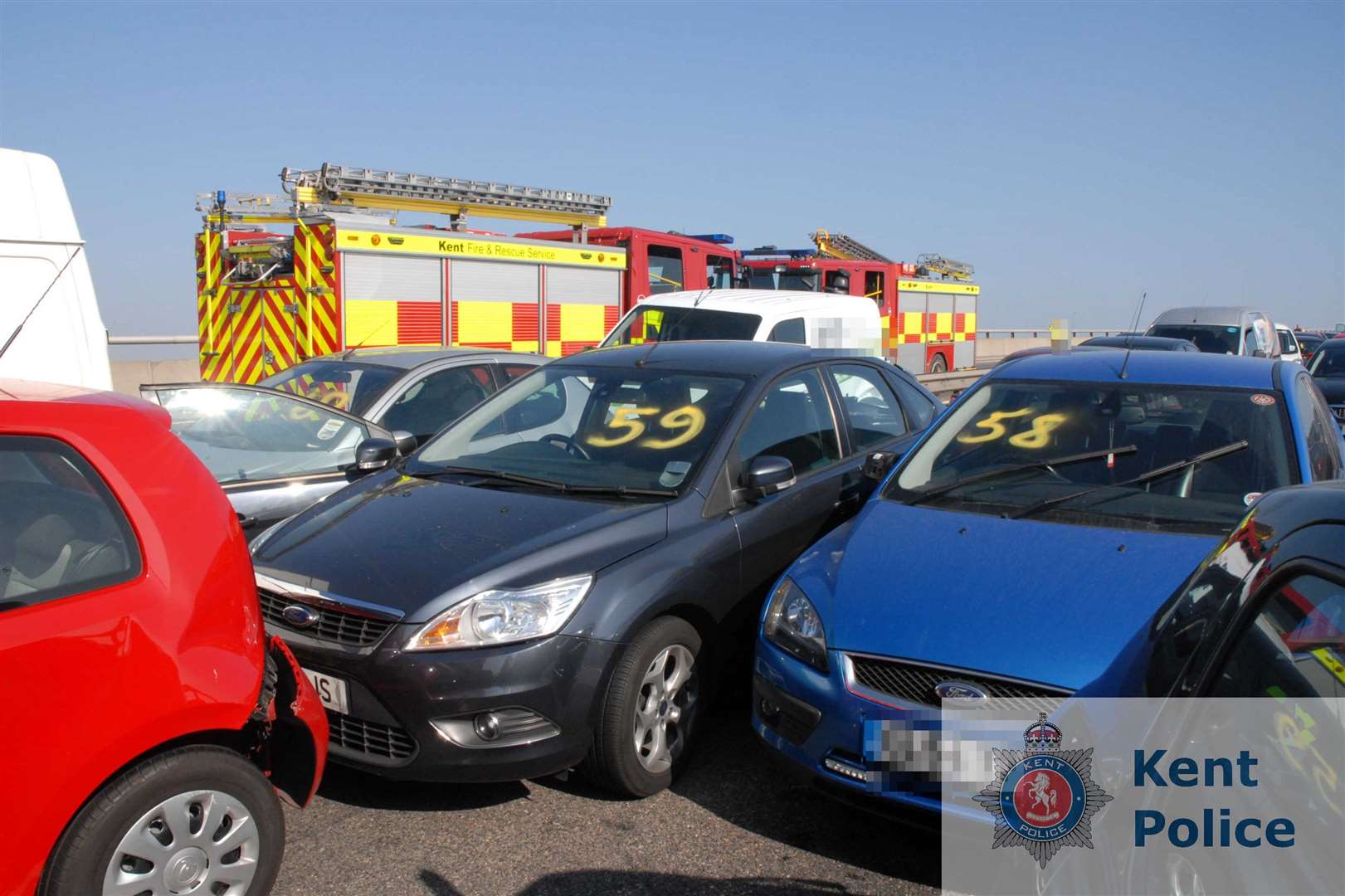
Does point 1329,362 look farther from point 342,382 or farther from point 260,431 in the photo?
point 260,431

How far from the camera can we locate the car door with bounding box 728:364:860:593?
4.75 m

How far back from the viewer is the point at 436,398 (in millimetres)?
7418

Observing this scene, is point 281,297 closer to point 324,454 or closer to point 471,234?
point 471,234

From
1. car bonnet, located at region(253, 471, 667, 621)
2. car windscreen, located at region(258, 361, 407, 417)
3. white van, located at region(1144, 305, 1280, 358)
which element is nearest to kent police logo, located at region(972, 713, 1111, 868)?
car bonnet, located at region(253, 471, 667, 621)

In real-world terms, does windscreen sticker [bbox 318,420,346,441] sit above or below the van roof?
below

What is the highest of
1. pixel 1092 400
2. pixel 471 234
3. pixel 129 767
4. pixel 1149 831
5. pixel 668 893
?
pixel 471 234

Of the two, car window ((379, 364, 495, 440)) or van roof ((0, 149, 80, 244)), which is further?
car window ((379, 364, 495, 440))

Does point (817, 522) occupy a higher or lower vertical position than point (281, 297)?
lower

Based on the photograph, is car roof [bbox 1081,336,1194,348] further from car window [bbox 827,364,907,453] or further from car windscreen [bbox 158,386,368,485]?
car windscreen [bbox 158,386,368,485]

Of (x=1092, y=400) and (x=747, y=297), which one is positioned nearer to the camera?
(x=1092, y=400)

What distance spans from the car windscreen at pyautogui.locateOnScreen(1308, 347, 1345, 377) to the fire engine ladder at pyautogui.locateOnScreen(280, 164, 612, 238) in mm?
9056

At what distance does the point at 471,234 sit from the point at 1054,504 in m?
9.56

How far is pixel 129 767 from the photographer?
2809 mm

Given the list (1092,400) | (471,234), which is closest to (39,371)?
(1092,400)
